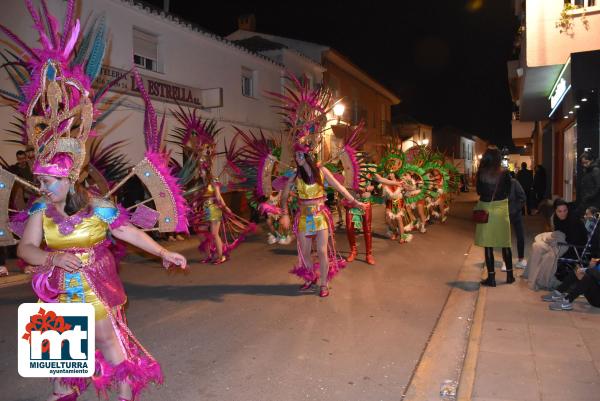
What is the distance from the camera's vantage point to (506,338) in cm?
471

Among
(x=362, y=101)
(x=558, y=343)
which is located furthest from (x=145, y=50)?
(x=362, y=101)

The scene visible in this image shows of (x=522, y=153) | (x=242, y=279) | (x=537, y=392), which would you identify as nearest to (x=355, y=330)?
(x=537, y=392)

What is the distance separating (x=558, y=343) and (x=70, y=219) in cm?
418

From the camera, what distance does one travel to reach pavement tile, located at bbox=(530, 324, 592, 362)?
4265 millimetres

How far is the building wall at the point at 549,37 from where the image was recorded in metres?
10.3

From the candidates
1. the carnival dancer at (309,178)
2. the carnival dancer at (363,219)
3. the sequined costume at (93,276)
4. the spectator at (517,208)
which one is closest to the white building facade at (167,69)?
the carnival dancer at (309,178)

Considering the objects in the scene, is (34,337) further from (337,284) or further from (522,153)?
(522,153)

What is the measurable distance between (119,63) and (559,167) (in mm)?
12848

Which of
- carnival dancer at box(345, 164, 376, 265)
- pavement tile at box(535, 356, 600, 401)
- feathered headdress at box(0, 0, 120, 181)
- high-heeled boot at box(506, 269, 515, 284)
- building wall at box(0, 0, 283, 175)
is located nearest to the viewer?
feathered headdress at box(0, 0, 120, 181)

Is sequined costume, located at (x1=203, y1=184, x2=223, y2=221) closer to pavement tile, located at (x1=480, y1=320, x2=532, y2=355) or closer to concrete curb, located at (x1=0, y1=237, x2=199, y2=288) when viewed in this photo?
concrete curb, located at (x1=0, y1=237, x2=199, y2=288)

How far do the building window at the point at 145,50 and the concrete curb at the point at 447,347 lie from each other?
1160 centimetres

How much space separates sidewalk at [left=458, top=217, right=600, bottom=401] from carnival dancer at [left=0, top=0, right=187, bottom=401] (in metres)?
2.42

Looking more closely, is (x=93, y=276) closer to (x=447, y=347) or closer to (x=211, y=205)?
(x=447, y=347)

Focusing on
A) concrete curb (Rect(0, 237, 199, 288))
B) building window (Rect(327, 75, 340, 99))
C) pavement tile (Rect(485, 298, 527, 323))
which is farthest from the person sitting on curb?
building window (Rect(327, 75, 340, 99))
